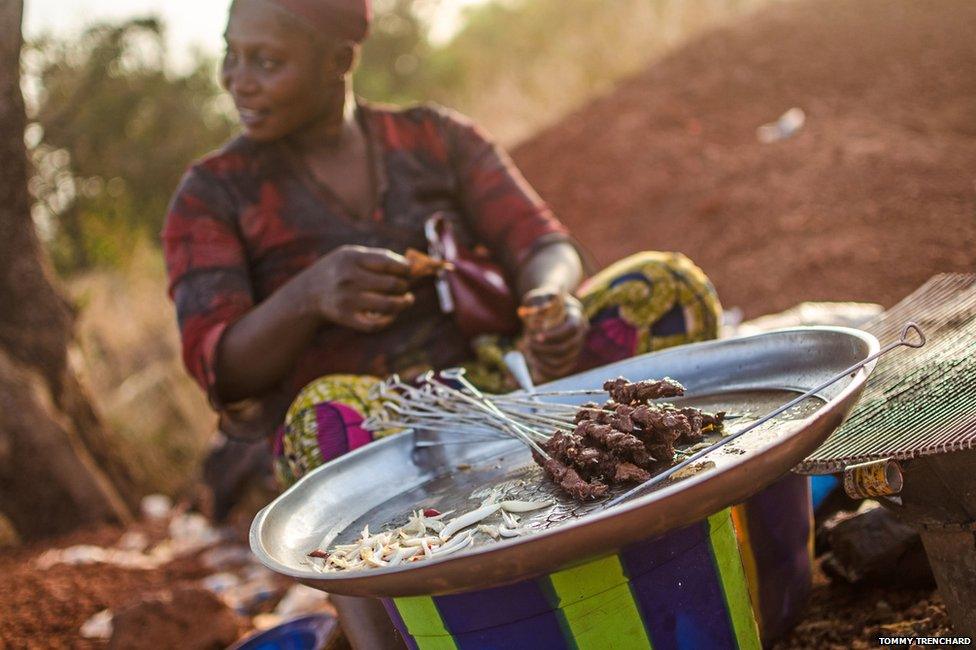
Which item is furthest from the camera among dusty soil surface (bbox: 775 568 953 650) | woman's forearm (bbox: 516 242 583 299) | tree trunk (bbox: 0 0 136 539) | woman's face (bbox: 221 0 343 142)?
tree trunk (bbox: 0 0 136 539)

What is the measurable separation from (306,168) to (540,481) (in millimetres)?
1564

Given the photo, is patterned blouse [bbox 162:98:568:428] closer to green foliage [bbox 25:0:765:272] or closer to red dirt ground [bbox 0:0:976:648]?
red dirt ground [bbox 0:0:976:648]

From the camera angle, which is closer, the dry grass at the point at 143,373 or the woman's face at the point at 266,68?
the woman's face at the point at 266,68

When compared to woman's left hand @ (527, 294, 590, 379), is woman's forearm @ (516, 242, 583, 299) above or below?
above

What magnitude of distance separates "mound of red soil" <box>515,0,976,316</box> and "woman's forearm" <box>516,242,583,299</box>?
2496mm

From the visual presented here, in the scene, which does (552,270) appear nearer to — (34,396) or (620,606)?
(620,606)

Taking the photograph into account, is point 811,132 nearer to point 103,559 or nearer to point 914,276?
point 914,276

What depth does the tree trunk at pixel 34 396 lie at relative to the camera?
4258mm

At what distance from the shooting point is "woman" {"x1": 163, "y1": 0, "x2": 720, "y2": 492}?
2.30 metres

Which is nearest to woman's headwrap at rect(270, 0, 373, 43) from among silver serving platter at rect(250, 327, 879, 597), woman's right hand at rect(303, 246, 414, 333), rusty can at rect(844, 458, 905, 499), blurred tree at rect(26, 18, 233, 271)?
woman's right hand at rect(303, 246, 414, 333)

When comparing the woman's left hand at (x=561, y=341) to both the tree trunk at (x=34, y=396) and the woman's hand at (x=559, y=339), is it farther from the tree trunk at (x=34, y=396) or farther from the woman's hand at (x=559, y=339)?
the tree trunk at (x=34, y=396)

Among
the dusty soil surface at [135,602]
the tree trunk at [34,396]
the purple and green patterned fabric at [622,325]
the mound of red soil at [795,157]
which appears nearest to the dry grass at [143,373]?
the tree trunk at [34,396]

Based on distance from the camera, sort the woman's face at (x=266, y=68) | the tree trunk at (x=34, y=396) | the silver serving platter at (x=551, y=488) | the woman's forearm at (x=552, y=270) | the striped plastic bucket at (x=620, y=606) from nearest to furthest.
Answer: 1. the silver serving platter at (x=551, y=488)
2. the striped plastic bucket at (x=620, y=606)
3. the woman's face at (x=266, y=68)
4. the woman's forearm at (x=552, y=270)
5. the tree trunk at (x=34, y=396)

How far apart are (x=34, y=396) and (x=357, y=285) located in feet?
9.24
